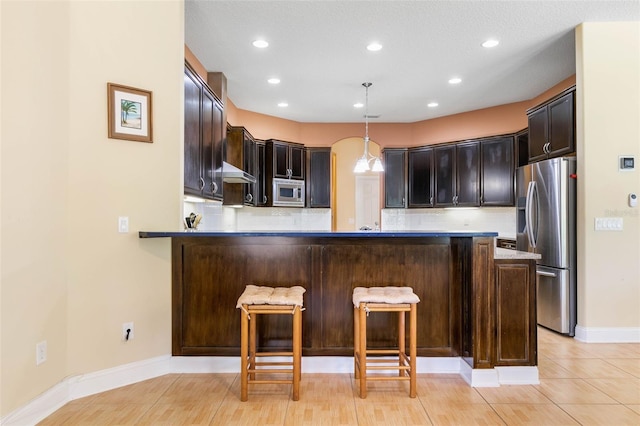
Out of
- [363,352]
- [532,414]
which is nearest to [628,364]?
[532,414]

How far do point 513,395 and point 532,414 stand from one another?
0.78 feet

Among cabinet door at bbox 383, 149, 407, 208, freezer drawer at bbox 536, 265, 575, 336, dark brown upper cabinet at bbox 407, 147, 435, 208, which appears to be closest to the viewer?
freezer drawer at bbox 536, 265, 575, 336

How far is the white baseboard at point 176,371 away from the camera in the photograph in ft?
7.16

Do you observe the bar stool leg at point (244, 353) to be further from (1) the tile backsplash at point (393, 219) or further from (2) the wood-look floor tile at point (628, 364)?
→ (1) the tile backsplash at point (393, 219)

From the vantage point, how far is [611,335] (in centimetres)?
355

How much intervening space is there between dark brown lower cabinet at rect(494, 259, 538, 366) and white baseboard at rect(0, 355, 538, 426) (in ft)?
0.41

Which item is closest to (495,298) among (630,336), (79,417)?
(630,336)

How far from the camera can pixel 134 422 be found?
2.13 m

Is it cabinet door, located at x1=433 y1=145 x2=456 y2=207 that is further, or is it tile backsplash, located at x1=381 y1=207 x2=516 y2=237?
cabinet door, located at x1=433 y1=145 x2=456 y2=207

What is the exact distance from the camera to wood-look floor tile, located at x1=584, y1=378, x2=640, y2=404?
2395mm

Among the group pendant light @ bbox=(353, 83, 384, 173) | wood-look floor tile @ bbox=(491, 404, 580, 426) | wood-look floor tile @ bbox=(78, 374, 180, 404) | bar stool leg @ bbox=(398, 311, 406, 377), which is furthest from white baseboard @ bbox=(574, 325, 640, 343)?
wood-look floor tile @ bbox=(78, 374, 180, 404)

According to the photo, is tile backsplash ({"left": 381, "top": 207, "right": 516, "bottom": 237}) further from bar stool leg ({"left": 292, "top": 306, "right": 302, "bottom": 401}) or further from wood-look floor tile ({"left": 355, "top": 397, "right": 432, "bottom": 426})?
bar stool leg ({"left": 292, "top": 306, "right": 302, "bottom": 401})

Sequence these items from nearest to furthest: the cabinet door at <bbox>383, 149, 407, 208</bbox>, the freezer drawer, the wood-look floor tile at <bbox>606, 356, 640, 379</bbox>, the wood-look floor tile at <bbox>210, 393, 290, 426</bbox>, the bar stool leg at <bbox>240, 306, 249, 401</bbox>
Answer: the wood-look floor tile at <bbox>210, 393, 290, 426</bbox> → the bar stool leg at <bbox>240, 306, 249, 401</bbox> → the wood-look floor tile at <bbox>606, 356, 640, 379</bbox> → the freezer drawer → the cabinet door at <bbox>383, 149, 407, 208</bbox>

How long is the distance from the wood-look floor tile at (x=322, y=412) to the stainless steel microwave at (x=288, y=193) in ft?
13.1
